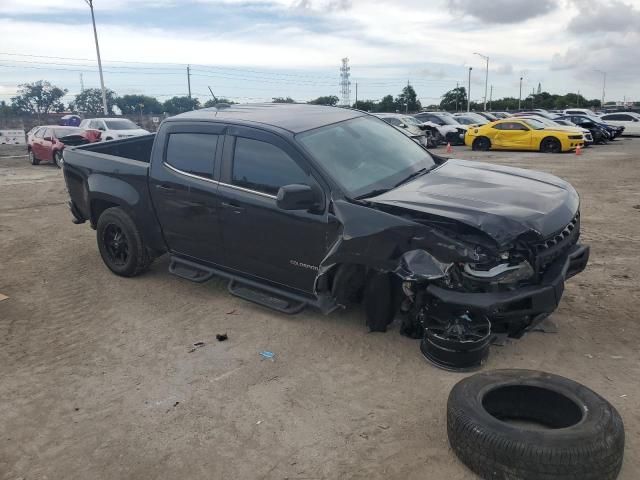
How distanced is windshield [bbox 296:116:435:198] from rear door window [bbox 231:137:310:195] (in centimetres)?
20

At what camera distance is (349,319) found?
15.6ft

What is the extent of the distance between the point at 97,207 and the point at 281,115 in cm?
272

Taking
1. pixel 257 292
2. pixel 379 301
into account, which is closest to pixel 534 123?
pixel 257 292

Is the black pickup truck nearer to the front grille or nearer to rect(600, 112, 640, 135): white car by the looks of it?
the front grille

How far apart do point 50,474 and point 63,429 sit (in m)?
0.44

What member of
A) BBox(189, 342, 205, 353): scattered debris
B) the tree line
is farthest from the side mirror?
the tree line

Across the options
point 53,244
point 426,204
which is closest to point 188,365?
point 426,204

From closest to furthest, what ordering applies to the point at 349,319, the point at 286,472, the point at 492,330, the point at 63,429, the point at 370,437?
the point at 286,472
the point at 370,437
the point at 63,429
the point at 492,330
the point at 349,319

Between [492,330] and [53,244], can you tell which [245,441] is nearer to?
[492,330]

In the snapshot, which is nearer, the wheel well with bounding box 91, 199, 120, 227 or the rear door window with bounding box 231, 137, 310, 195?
the rear door window with bounding box 231, 137, 310, 195

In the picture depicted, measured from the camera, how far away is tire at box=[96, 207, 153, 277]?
5.77 metres

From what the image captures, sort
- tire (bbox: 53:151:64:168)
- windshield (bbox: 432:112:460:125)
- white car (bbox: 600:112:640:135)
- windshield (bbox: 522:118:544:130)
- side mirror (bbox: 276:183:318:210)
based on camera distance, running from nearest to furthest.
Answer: side mirror (bbox: 276:183:318:210) < tire (bbox: 53:151:64:168) < windshield (bbox: 522:118:544:130) < windshield (bbox: 432:112:460:125) < white car (bbox: 600:112:640:135)

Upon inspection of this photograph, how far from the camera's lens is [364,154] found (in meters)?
4.71

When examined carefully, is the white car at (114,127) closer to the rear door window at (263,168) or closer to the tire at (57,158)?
the tire at (57,158)
